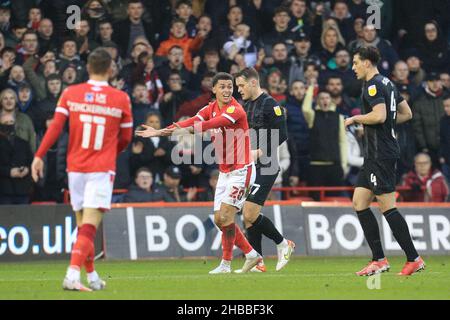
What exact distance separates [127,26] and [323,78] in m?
3.92

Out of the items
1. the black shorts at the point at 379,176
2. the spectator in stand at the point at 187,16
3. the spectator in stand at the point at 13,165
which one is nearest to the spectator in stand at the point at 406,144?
the spectator in stand at the point at 187,16

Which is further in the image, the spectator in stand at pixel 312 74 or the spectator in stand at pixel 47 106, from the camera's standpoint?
the spectator in stand at pixel 312 74

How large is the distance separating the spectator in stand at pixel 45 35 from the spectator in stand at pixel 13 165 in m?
2.18

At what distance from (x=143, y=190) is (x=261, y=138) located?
5.54m

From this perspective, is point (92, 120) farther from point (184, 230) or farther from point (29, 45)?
point (29, 45)

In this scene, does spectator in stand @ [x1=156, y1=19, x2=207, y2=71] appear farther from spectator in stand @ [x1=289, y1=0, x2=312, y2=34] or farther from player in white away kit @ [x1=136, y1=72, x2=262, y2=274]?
player in white away kit @ [x1=136, y1=72, x2=262, y2=274]

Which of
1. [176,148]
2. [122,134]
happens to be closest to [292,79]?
[176,148]

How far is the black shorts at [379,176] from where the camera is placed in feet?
45.7

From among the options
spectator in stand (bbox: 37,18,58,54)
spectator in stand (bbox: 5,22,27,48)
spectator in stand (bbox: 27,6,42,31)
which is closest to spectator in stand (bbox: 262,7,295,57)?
spectator in stand (bbox: 37,18,58,54)

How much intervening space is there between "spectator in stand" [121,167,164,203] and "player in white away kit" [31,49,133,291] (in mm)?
8955

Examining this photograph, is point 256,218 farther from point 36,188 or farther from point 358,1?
point 358,1

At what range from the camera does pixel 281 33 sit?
75.3ft

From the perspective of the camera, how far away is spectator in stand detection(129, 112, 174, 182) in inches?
831

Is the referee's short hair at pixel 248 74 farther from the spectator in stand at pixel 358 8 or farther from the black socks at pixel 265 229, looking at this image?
the spectator in stand at pixel 358 8
